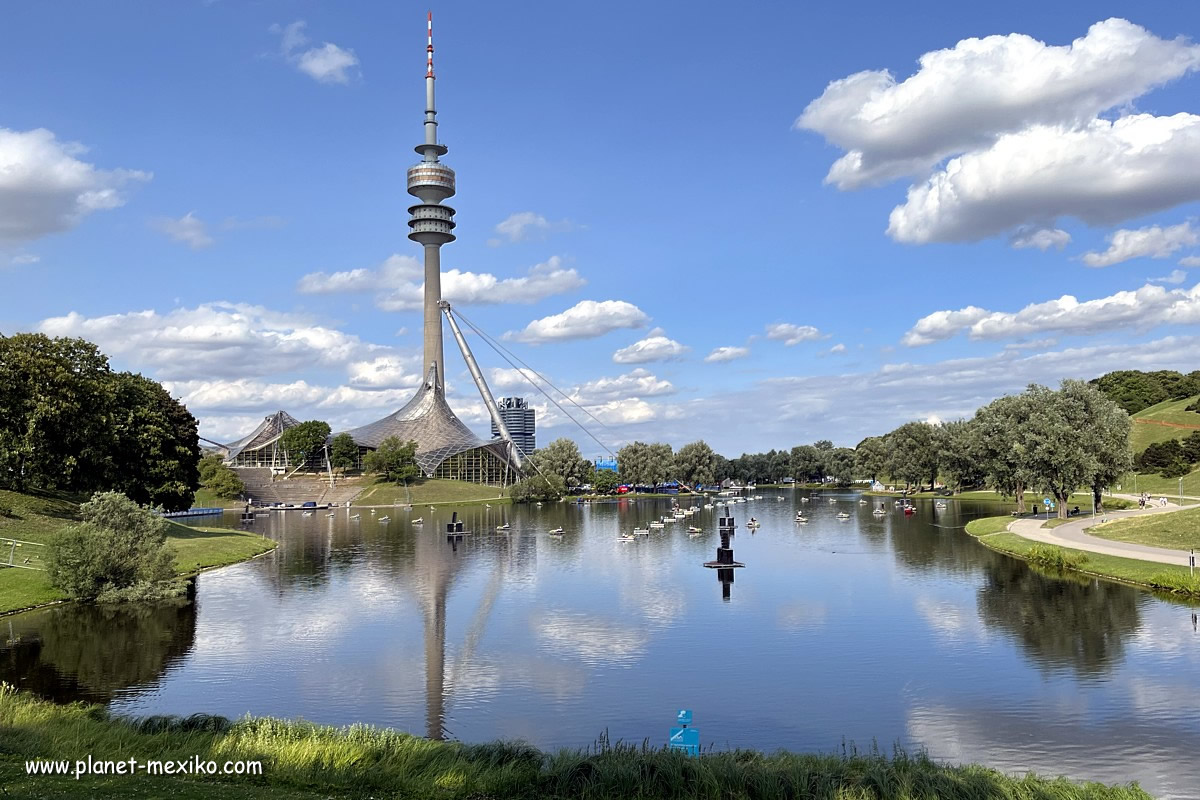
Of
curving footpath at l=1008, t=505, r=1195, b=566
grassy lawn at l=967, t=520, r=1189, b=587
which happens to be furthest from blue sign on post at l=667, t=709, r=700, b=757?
curving footpath at l=1008, t=505, r=1195, b=566

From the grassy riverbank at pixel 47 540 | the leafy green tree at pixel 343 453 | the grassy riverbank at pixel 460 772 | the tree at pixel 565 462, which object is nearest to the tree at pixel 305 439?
the leafy green tree at pixel 343 453

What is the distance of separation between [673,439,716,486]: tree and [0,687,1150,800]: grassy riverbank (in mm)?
155642

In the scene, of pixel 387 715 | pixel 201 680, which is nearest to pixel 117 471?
pixel 201 680

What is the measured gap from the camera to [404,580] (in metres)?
53.7

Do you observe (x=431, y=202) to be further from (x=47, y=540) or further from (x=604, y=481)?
(x=47, y=540)

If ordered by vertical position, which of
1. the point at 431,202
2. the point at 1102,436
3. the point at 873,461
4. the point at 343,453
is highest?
the point at 431,202

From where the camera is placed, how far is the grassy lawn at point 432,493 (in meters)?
145

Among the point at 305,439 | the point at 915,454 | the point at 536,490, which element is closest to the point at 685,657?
the point at 915,454

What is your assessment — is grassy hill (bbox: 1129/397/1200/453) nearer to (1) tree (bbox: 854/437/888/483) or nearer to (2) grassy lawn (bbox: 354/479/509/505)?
(1) tree (bbox: 854/437/888/483)

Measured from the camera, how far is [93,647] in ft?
110

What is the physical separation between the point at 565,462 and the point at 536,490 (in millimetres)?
13448

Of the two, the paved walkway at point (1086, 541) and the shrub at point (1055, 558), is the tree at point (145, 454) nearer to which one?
the shrub at point (1055, 558)

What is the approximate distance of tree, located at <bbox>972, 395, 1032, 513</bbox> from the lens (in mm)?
75375

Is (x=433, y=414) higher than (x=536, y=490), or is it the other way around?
(x=433, y=414)
